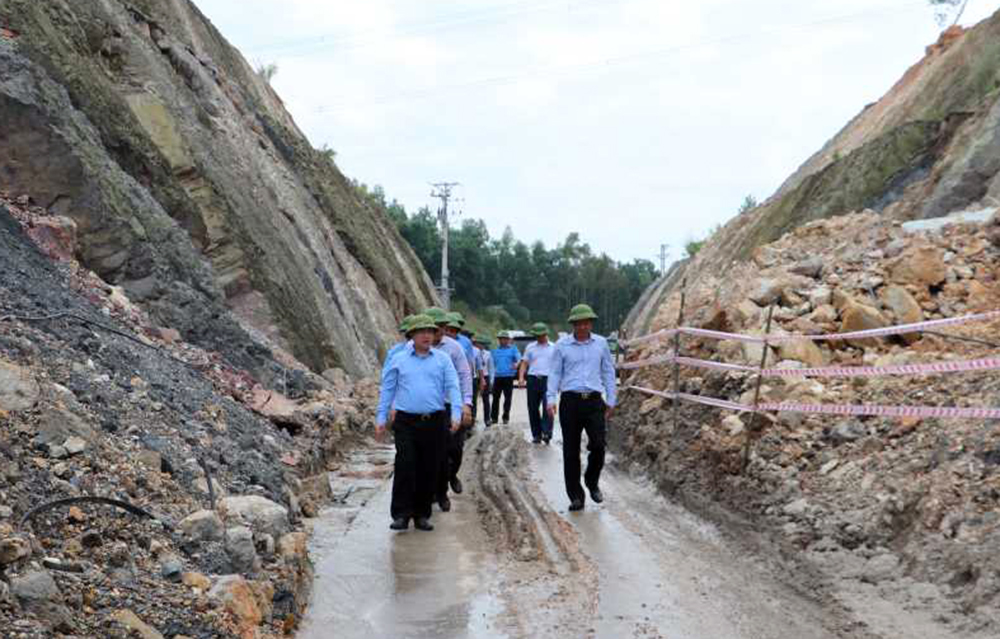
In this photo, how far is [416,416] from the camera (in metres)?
8.41

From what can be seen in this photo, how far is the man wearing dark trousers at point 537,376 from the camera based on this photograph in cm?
1527

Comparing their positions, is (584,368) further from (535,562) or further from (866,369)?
(535,562)

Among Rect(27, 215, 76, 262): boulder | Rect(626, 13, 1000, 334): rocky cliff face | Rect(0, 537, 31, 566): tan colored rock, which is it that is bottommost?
Rect(0, 537, 31, 566): tan colored rock

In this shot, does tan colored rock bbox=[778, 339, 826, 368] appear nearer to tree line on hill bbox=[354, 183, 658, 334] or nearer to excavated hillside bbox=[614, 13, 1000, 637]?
excavated hillside bbox=[614, 13, 1000, 637]

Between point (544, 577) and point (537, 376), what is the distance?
8992 mm

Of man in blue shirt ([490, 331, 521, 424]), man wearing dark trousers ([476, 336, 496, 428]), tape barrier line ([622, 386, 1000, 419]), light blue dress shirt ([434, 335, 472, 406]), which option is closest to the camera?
tape barrier line ([622, 386, 1000, 419])

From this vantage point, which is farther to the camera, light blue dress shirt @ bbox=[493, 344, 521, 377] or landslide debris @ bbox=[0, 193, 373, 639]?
light blue dress shirt @ bbox=[493, 344, 521, 377]

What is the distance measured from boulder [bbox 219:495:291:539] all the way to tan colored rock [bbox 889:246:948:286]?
805cm

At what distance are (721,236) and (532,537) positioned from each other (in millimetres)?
29980

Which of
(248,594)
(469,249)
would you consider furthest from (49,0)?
(469,249)

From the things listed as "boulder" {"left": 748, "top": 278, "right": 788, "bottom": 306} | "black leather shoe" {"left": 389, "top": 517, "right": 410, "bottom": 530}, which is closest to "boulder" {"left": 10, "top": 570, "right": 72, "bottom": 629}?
"black leather shoe" {"left": 389, "top": 517, "right": 410, "bottom": 530}

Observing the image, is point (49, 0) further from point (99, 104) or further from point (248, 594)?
point (248, 594)

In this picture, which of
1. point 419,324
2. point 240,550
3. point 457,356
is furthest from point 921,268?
point 240,550

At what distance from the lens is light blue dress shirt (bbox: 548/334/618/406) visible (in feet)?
30.9
